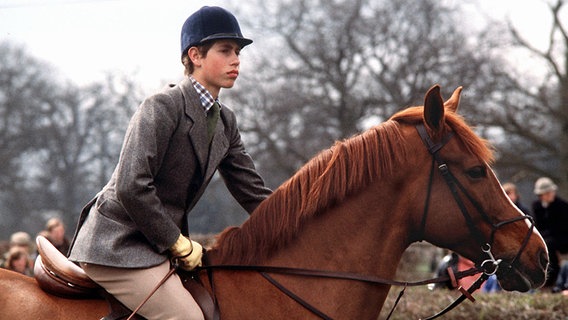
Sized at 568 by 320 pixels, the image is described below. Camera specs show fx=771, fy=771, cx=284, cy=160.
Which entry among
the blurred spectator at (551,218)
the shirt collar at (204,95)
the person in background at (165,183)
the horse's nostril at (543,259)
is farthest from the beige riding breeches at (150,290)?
the blurred spectator at (551,218)

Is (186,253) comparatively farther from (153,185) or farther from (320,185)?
(320,185)

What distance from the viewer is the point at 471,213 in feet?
12.5

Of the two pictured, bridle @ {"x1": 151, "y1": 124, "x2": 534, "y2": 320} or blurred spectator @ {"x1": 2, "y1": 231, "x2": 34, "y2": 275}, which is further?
blurred spectator @ {"x1": 2, "y1": 231, "x2": 34, "y2": 275}

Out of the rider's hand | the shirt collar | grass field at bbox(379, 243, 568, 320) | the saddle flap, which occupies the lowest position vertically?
grass field at bbox(379, 243, 568, 320)

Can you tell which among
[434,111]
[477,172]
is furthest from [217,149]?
[477,172]

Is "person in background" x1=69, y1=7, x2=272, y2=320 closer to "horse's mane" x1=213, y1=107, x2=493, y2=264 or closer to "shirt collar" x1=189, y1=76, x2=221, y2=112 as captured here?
"shirt collar" x1=189, y1=76, x2=221, y2=112

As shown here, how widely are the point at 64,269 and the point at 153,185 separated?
25.9 inches

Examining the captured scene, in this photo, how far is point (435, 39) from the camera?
102 ft

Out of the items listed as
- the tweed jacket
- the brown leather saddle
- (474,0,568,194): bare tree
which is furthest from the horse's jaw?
(474,0,568,194): bare tree

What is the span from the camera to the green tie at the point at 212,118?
13.2ft

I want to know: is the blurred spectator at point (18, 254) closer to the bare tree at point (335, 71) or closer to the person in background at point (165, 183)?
the person in background at point (165, 183)

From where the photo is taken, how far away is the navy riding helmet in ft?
13.1

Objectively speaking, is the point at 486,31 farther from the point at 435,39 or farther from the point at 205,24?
the point at 205,24

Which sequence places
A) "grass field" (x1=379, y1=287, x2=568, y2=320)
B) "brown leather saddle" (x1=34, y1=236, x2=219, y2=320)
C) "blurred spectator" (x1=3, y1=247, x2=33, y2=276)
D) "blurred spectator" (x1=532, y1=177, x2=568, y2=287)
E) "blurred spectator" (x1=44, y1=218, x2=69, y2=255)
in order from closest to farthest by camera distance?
1. "brown leather saddle" (x1=34, y1=236, x2=219, y2=320)
2. "grass field" (x1=379, y1=287, x2=568, y2=320)
3. "blurred spectator" (x1=3, y1=247, x2=33, y2=276)
4. "blurred spectator" (x1=44, y1=218, x2=69, y2=255)
5. "blurred spectator" (x1=532, y1=177, x2=568, y2=287)
